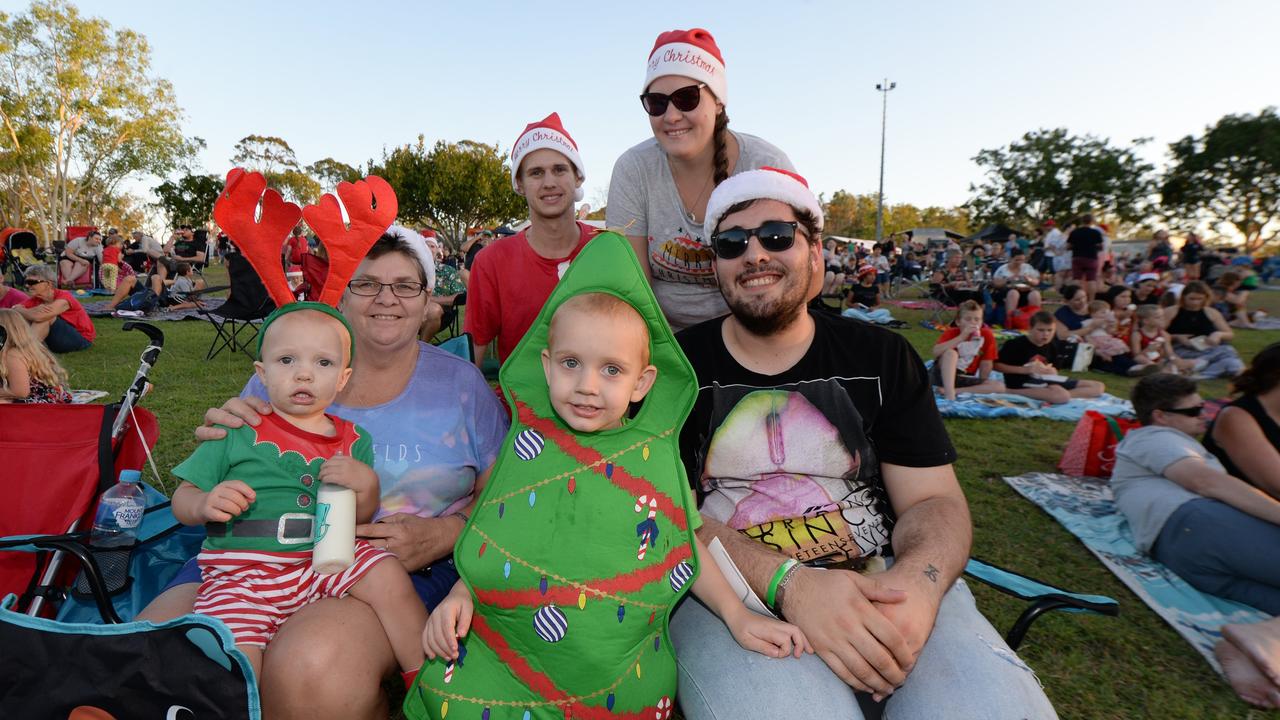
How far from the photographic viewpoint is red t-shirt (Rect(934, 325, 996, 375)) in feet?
30.5

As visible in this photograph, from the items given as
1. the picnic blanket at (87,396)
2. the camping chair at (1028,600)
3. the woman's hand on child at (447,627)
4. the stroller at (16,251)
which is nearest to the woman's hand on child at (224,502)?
the woman's hand on child at (447,627)

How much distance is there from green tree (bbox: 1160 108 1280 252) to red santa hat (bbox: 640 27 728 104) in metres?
52.2

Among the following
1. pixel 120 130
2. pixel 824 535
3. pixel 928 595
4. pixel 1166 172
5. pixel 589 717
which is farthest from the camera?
pixel 1166 172

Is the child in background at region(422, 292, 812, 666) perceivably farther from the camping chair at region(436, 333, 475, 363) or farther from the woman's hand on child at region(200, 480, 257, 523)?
the camping chair at region(436, 333, 475, 363)

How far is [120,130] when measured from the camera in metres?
39.5

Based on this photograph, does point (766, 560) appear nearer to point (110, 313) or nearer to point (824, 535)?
point (824, 535)

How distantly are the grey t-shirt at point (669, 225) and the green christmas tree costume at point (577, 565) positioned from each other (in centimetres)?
141

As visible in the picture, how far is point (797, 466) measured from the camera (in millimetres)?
2344

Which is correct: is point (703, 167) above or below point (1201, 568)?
above

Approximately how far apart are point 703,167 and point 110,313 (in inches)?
640

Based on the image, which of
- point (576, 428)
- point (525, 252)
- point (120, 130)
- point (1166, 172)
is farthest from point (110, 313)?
point (1166, 172)

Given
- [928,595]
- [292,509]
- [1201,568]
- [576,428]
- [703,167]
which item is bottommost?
[1201,568]

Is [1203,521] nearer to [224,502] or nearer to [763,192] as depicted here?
[763,192]

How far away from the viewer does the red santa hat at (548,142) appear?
12.8ft
